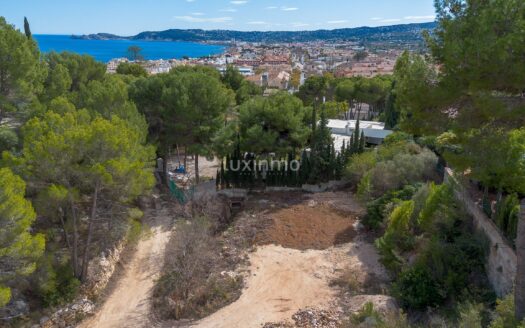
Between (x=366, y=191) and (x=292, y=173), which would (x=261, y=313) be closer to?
(x=366, y=191)

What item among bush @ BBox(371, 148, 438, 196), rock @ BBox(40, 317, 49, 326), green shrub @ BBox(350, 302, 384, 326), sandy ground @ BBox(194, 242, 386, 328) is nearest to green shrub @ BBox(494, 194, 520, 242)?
green shrub @ BBox(350, 302, 384, 326)

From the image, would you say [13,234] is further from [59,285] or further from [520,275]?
[520,275]

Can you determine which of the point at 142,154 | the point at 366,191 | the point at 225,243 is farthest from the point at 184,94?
the point at 366,191

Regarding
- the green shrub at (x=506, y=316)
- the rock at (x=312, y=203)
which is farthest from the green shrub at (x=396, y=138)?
the green shrub at (x=506, y=316)

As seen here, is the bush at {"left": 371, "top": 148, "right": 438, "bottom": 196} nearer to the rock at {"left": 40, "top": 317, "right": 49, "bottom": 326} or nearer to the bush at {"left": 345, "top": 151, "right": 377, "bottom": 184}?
the bush at {"left": 345, "top": 151, "right": 377, "bottom": 184}

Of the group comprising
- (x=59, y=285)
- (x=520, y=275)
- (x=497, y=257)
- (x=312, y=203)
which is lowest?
(x=59, y=285)

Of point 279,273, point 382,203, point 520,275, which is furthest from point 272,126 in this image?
point 520,275
